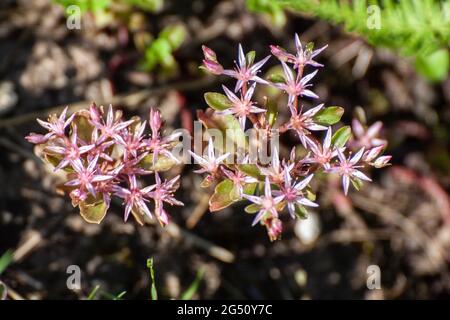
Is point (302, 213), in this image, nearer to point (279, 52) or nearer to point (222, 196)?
point (222, 196)

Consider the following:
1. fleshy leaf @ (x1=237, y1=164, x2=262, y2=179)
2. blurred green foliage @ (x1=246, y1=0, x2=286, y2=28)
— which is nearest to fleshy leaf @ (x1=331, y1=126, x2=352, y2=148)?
fleshy leaf @ (x1=237, y1=164, x2=262, y2=179)

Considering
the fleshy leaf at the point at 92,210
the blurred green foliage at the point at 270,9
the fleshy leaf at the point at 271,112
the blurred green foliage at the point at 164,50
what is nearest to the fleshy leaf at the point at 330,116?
the fleshy leaf at the point at 271,112

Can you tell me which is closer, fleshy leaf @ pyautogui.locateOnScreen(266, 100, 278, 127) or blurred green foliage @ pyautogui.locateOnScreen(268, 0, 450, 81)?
fleshy leaf @ pyautogui.locateOnScreen(266, 100, 278, 127)

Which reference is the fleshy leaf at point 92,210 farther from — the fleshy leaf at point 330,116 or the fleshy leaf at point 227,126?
the fleshy leaf at point 330,116

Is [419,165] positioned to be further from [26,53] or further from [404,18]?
[26,53]

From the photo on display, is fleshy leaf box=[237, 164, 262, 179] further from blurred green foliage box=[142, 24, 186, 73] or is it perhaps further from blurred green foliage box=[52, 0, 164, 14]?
blurred green foliage box=[52, 0, 164, 14]

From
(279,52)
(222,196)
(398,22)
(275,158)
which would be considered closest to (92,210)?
(222,196)
